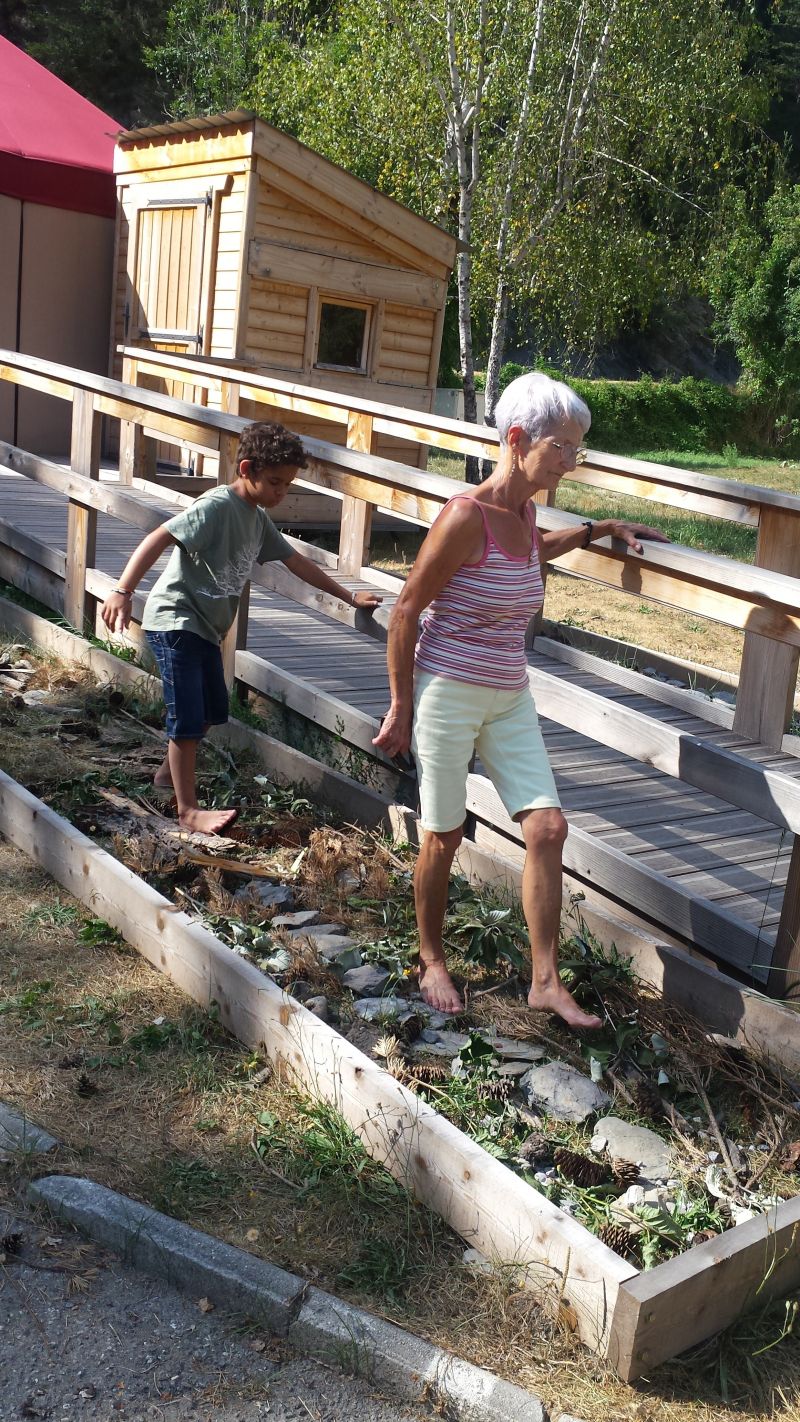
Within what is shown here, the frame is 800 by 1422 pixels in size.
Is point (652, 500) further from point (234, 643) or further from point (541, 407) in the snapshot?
point (541, 407)

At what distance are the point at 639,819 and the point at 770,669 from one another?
84 centimetres

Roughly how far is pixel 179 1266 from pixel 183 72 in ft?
110

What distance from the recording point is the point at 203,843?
4.60 meters

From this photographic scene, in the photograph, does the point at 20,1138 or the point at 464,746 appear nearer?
the point at 20,1138

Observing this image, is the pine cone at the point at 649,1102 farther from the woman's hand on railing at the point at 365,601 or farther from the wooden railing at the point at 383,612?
the woman's hand on railing at the point at 365,601

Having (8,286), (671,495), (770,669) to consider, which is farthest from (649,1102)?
(8,286)

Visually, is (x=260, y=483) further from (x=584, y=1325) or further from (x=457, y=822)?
(x=584, y=1325)

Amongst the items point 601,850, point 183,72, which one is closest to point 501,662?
point 601,850

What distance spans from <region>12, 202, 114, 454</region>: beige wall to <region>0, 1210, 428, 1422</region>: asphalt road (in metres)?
11.5

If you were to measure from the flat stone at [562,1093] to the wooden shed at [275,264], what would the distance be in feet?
30.5

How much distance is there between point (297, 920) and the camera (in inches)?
163

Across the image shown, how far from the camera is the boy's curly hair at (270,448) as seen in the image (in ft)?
14.5

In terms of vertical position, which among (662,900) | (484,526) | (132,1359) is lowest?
(132,1359)

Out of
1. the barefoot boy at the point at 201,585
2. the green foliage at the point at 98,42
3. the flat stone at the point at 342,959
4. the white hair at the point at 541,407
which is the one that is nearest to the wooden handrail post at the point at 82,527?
the barefoot boy at the point at 201,585
